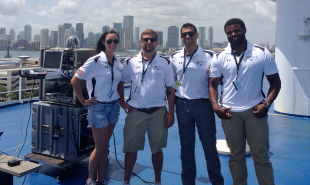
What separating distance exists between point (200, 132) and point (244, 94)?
587mm

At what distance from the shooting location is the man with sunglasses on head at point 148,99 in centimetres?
287

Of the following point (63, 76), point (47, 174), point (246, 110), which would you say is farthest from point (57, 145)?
point (246, 110)

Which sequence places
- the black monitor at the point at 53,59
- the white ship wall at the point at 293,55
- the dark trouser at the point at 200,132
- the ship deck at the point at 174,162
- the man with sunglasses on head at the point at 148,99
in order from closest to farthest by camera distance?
the dark trouser at the point at 200,132 < the man with sunglasses on head at the point at 148,99 < the ship deck at the point at 174,162 < the black monitor at the point at 53,59 < the white ship wall at the point at 293,55

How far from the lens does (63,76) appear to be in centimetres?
354

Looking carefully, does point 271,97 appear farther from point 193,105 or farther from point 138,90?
point 138,90

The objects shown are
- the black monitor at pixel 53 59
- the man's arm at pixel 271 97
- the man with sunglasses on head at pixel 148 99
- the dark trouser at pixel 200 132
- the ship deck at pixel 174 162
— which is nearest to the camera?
the man's arm at pixel 271 97

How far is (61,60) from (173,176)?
1980mm

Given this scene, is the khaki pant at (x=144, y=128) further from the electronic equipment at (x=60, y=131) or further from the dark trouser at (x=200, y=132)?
the electronic equipment at (x=60, y=131)

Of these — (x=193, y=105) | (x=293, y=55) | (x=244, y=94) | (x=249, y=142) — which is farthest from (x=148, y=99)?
→ (x=293, y=55)

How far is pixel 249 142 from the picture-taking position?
2.56 meters

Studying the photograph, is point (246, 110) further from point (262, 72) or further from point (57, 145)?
point (57, 145)

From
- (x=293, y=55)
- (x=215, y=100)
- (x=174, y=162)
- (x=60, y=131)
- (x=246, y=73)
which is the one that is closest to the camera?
(x=246, y=73)

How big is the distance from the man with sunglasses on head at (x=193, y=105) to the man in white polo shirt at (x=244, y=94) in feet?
0.56

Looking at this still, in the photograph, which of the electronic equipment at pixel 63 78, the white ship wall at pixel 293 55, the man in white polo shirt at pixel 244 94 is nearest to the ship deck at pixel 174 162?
the electronic equipment at pixel 63 78
